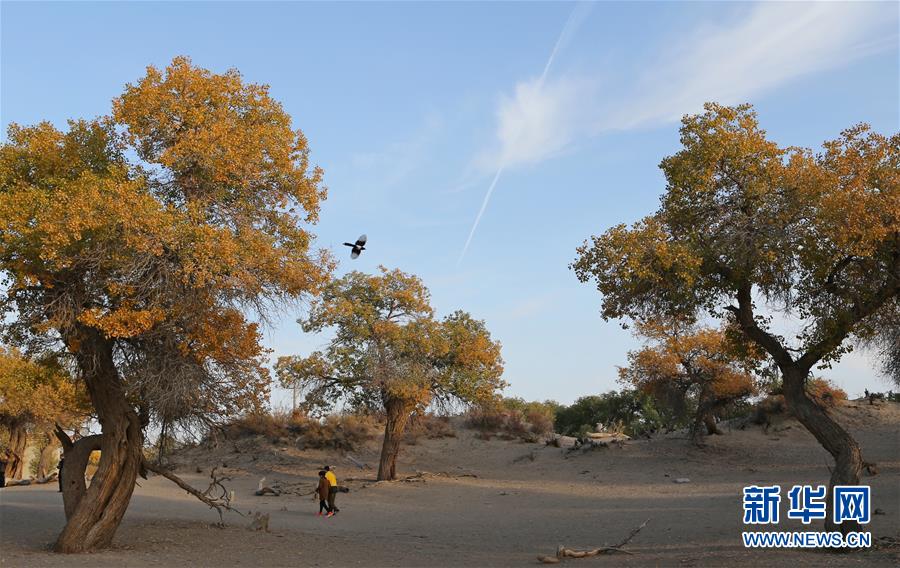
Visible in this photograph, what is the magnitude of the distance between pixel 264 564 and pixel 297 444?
25938mm

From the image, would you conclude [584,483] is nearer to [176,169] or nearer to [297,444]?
[297,444]

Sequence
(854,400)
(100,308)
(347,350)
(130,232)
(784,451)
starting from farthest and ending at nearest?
(854,400), (784,451), (347,350), (100,308), (130,232)

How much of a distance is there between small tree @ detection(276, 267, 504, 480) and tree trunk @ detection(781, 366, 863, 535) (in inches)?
662

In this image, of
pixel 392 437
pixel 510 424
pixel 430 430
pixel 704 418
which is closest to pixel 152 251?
pixel 392 437

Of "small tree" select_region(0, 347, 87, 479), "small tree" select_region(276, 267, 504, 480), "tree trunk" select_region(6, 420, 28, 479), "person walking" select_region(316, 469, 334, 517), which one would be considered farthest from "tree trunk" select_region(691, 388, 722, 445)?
"tree trunk" select_region(6, 420, 28, 479)

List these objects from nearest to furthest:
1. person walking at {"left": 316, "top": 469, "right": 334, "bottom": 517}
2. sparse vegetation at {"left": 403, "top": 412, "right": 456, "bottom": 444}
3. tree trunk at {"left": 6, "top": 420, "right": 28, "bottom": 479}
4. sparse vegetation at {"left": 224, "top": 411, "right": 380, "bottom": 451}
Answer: person walking at {"left": 316, "top": 469, "right": 334, "bottom": 517}
tree trunk at {"left": 6, "top": 420, "right": 28, "bottom": 479}
sparse vegetation at {"left": 224, "top": 411, "right": 380, "bottom": 451}
sparse vegetation at {"left": 403, "top": 412, "right": 456, "bottom": 444}

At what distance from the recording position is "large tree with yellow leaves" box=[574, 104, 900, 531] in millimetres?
12781

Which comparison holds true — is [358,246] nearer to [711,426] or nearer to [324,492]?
[324,492]

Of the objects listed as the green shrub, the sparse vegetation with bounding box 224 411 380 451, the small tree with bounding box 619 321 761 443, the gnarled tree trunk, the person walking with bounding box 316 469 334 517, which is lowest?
the gnarled tree trunk

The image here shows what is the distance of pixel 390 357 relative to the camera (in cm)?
2962

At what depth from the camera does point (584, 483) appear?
3038cm

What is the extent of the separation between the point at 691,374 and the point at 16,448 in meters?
32.7

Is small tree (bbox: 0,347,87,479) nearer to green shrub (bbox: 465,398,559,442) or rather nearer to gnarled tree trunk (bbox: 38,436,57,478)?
gnarled tree trunk (bbox: 38,436,57,478)

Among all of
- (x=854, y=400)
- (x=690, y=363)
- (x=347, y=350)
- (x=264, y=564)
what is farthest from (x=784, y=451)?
(x=264, y=564)
